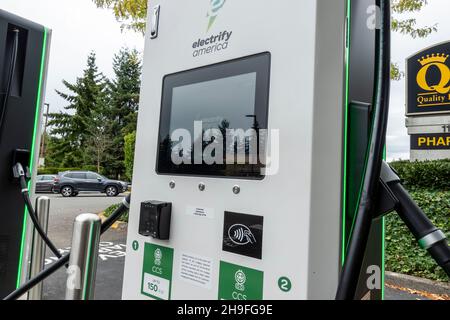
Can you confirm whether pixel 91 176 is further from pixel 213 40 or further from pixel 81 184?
pixel 213 40

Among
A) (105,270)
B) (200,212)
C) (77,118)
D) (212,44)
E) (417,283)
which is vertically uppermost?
(77,118)

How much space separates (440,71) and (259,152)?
693 centimetres

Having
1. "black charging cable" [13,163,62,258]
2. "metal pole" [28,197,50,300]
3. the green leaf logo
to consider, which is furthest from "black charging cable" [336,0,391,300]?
"metal pole" [28,197,50,300]

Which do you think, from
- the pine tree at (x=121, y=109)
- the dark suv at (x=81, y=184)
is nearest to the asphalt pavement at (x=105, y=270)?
the dark suv at (x=81, y=184)

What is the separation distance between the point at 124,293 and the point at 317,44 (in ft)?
4.93

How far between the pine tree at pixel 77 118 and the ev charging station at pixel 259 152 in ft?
101

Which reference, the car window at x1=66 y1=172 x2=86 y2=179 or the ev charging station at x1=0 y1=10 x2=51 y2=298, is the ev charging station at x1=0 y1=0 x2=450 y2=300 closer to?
the ev charging station at x1=0 y1=10 x2=51 y2=298

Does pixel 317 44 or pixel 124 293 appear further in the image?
pixel 124 293

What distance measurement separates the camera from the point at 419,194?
5121 mm

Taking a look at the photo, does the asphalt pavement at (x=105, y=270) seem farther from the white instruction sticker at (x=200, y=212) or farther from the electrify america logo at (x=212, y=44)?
the electrify america logo at (x=212, y=44)

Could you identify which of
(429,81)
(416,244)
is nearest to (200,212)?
(416,244)

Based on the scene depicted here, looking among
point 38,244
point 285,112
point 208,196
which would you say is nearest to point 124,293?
point 208,196

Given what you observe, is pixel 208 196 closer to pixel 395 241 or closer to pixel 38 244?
pixel 38 244

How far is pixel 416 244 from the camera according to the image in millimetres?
4992
